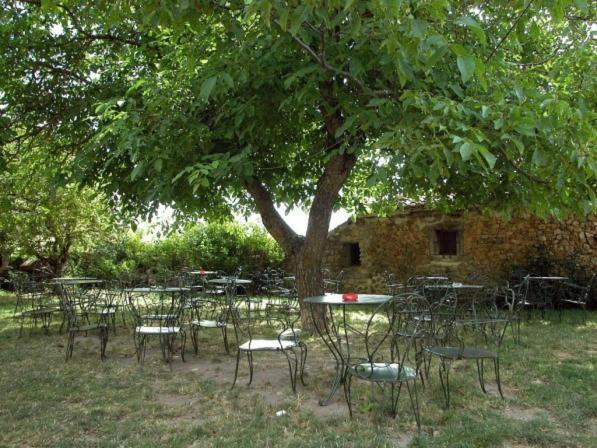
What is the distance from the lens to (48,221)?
11828mm

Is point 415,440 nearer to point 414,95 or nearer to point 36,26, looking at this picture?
point 414,95

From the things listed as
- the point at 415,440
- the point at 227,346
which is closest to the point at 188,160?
the point at 227,346

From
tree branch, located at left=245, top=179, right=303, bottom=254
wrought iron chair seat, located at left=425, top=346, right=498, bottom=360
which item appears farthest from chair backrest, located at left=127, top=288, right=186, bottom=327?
wrought iron chair seat, located at left=425, top=346, right=498, bottom=360

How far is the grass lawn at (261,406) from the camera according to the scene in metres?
3.31

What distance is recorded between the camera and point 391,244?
39.6 ft

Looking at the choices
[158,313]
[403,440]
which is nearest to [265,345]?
[403,440]

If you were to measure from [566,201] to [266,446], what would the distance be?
144 inches

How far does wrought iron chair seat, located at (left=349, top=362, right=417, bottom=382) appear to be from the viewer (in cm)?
356

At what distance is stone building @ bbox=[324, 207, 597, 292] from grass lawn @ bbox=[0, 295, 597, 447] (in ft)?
15.9

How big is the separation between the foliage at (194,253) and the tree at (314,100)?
15.0ft

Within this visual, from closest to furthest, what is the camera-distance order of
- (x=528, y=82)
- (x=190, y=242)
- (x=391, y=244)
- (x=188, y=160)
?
(x=528, y=82), (x=188, y=160), (x=391, y=244), (x=190, y=242)

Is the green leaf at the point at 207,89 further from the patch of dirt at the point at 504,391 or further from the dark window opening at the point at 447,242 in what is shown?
the dark window opening at the point at 447,242

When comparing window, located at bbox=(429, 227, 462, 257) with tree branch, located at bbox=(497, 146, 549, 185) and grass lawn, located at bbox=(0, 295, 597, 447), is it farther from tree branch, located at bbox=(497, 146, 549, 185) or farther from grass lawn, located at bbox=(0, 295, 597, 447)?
tree branch, located at bbox=(497, 146, 549, 185)

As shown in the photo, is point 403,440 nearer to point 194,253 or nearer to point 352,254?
point 352,254
